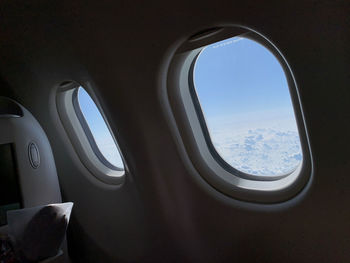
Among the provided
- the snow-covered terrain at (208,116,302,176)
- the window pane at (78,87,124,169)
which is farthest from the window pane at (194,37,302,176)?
the window pane at (78,87,124,169)

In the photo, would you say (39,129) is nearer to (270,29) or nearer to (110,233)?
(110,233)

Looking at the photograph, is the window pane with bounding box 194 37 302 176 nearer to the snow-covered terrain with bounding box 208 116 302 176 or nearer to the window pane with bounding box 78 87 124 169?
the snow-covered terrain with bounding box 208 116 302 176

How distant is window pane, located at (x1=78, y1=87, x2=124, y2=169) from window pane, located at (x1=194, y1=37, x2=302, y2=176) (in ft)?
4.30

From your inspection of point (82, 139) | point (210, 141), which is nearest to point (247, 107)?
point (210, 141)

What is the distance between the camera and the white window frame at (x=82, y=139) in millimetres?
3418

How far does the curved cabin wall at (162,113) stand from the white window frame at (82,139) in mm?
87

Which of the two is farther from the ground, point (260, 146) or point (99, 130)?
point (99, 130)

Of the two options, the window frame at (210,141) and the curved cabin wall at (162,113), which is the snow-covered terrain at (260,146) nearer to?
the window frame at (210,141)

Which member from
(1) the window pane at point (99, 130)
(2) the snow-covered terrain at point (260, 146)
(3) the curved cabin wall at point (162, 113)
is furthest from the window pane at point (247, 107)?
(1) the window pane at point (99, 130)

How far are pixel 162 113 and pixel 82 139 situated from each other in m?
1.62

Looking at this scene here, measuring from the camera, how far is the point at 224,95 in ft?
7.98

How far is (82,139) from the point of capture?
3619 mm

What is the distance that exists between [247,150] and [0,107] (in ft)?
7.09

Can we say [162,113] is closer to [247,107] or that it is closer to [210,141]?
[210,141]
